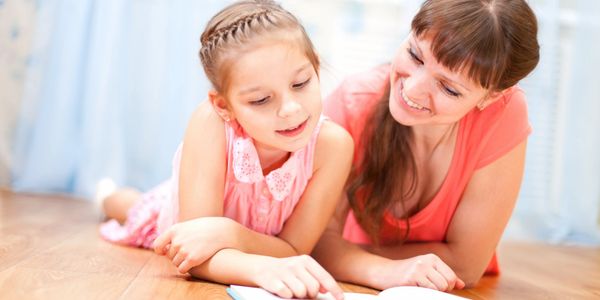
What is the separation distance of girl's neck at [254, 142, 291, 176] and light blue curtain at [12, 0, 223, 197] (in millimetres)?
1296

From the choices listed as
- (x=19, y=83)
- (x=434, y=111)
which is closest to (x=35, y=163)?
(x=19, y=83)

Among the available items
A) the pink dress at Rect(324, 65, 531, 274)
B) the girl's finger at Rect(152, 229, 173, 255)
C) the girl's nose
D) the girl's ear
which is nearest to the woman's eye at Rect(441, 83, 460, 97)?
the pink dress at Rect(324, 65, 531, 274)

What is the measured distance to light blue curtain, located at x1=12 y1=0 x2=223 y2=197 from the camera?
8.45 feet

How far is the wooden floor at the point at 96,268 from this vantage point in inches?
44.1

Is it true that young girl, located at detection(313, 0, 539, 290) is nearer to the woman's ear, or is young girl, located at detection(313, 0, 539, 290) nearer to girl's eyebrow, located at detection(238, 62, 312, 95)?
the woman's ear

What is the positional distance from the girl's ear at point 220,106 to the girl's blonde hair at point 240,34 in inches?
0.9

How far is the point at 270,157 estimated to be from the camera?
1438 mm

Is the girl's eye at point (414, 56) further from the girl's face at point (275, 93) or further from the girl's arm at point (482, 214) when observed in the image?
the girl's arm at point (482, 214)

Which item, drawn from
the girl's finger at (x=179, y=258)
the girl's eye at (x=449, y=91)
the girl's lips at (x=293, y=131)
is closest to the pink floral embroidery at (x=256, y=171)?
the girl's lips at (x=293, y=131)

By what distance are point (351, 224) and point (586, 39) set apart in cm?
175

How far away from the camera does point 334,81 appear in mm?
2887

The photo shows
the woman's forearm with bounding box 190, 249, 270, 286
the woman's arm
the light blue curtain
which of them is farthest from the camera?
the light blue curtain

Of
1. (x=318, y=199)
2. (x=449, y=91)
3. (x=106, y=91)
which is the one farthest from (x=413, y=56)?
(x=106, y=91)

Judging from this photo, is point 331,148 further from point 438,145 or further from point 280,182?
point 438,145
